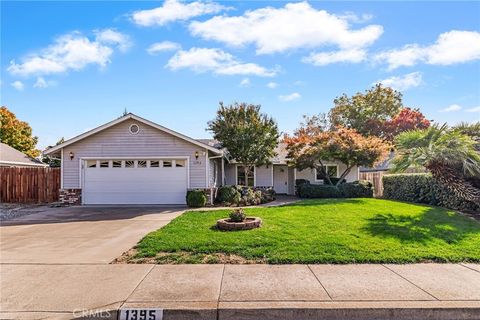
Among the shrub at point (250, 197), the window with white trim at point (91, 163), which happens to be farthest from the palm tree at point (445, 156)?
the window with white trim at point (91, 163)

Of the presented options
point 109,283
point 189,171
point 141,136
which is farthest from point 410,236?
point 141,136

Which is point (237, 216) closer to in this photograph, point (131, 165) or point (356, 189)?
point (131, 165)

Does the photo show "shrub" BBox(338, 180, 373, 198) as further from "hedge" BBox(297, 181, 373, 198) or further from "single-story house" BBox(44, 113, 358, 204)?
"single-story house" BBox(44, 113, 358, 204)

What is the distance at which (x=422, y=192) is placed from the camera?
15.4m

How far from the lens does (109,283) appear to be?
16.8 feet

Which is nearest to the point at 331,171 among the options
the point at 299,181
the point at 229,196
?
the point at 299,181

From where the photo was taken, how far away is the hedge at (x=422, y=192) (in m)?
13.0

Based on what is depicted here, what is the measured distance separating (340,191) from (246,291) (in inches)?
619

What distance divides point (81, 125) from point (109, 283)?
18.7 m

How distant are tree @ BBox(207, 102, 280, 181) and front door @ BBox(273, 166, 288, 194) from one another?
4.16m

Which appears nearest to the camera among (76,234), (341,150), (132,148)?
(76,234)

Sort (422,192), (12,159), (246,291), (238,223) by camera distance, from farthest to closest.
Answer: (12,159), (422,192), (238,223), (246,291)

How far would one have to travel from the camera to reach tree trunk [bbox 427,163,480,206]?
1190cm
